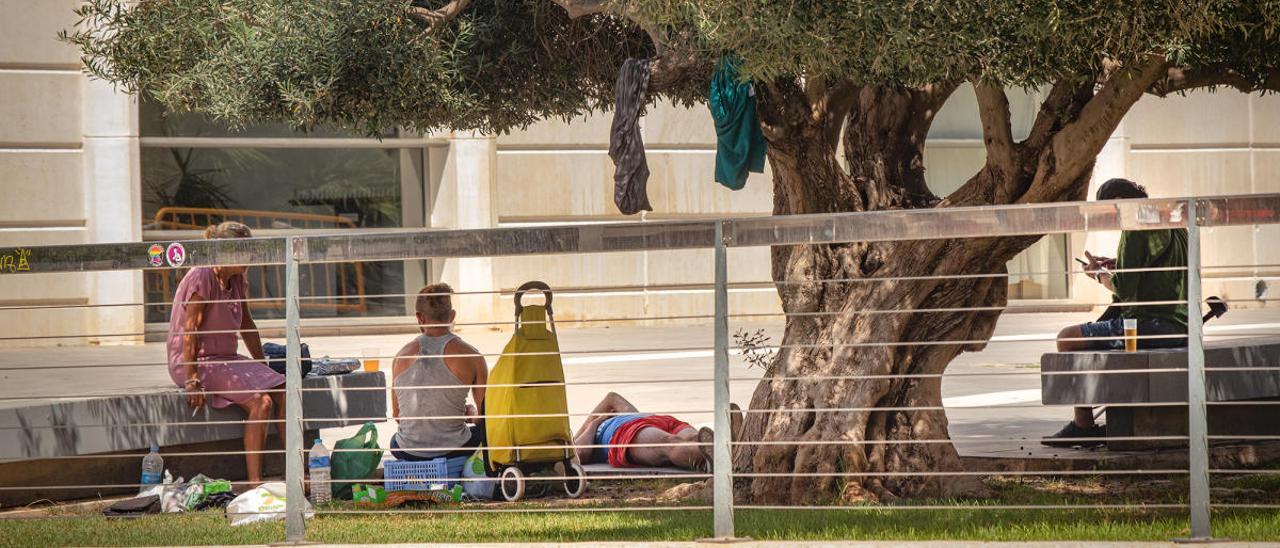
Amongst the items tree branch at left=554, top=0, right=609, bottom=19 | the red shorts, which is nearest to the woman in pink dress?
the red shorts

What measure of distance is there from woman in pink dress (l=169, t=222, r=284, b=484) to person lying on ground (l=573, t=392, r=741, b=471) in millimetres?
1852

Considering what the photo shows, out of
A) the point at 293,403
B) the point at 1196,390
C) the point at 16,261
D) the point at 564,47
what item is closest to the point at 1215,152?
the point at 564,47

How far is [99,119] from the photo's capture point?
17984mm

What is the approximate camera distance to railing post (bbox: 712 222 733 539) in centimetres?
578

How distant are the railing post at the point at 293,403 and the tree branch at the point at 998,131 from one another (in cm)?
355

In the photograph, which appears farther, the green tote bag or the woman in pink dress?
the woman in pink dress

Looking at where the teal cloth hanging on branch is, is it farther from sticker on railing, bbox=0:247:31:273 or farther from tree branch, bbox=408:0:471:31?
sticker on railing, bbox=0:247:31:273

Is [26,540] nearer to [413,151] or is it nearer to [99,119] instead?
[99,119]

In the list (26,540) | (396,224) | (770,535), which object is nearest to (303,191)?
(396,224)

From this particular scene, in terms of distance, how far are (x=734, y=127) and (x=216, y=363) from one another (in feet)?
10.6

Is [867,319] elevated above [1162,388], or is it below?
above

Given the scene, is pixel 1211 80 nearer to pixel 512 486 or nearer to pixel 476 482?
pixel 512 486

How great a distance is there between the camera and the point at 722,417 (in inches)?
229

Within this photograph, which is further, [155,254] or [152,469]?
[152,469]
